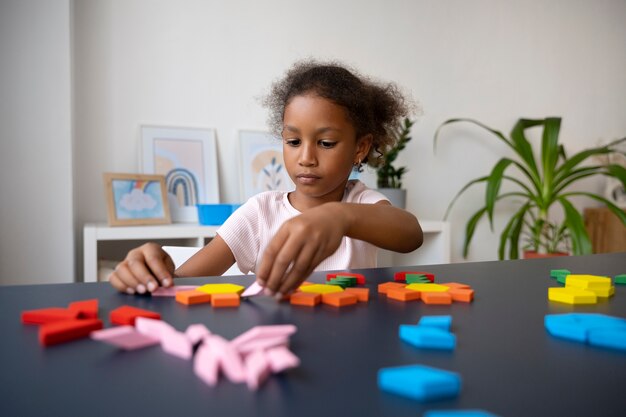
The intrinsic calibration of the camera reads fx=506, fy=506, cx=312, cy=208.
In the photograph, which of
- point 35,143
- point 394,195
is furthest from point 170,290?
point 394,195

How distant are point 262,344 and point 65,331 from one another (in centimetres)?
15

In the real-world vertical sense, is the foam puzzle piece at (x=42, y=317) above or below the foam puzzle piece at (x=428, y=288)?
above

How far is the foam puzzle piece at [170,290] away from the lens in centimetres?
56

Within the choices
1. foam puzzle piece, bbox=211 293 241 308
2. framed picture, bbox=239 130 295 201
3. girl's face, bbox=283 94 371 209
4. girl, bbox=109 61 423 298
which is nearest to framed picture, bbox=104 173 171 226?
framed picture, bbox=239 130 295 201

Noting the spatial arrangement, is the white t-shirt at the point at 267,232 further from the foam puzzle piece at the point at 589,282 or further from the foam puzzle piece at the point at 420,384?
the foam puzzle piece at the point at 420,384

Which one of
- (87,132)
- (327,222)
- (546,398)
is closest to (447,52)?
(87,132)

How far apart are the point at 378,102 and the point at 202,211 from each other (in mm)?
Result: 1148

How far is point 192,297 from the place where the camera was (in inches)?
20.3

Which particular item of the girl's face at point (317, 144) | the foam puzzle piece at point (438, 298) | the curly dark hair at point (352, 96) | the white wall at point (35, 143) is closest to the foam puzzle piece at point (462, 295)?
the foam puzzle piece at point (438, 298)

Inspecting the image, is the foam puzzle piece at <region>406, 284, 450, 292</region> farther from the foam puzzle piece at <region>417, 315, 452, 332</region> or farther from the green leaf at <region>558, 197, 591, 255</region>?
the green leaf at <region>558, 197, 591, 255</region>

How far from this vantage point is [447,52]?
10.4 ft

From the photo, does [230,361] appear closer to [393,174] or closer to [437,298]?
[437,298]

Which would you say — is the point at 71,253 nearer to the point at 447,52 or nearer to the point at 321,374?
the point at 321,374

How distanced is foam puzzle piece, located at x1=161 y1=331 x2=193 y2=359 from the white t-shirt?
2.80ft
